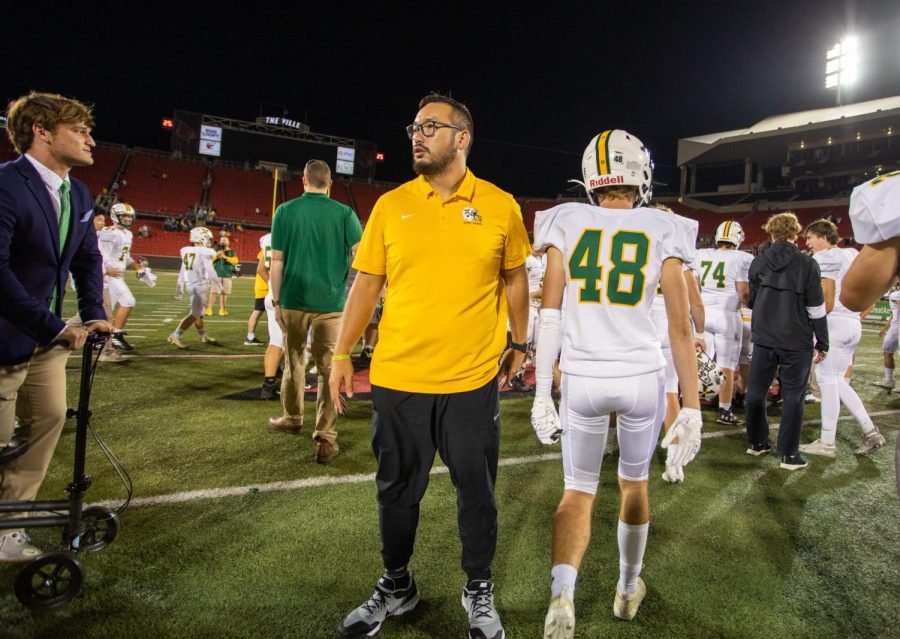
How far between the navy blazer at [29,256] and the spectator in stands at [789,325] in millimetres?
4919

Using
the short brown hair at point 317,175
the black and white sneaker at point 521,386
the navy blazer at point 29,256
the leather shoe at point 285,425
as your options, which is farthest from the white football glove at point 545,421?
the black and white sneaker at point 521,386

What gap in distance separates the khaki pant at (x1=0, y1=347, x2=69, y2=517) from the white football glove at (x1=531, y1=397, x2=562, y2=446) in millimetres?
2320

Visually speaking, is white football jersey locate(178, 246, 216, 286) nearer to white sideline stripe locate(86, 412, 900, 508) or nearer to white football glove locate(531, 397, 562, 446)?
white sideline stripe locate(86, 412, 900, 508)

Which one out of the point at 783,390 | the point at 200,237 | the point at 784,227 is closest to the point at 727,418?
the point at 783,390

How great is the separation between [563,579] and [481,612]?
0.38 m

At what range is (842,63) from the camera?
99.7 feet

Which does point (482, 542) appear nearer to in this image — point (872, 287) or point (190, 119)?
point (872, 287)

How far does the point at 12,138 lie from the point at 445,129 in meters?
2.14

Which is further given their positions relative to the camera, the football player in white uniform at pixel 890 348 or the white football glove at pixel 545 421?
the football player in white uniform at pixel 890 348

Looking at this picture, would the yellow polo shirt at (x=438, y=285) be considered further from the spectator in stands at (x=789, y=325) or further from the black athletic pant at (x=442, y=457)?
the spectator in stands at (x=789, y=325)

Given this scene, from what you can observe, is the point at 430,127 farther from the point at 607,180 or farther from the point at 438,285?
the point at 607,180

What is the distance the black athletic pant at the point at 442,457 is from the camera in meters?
2.15

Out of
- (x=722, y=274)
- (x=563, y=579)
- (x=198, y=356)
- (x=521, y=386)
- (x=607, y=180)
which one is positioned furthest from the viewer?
(x=198, y=356)

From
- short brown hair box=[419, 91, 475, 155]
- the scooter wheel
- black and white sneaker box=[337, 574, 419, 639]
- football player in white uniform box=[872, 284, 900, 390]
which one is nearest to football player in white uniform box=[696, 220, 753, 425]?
football player in white uniform box=[872, 284, 900, 390]
